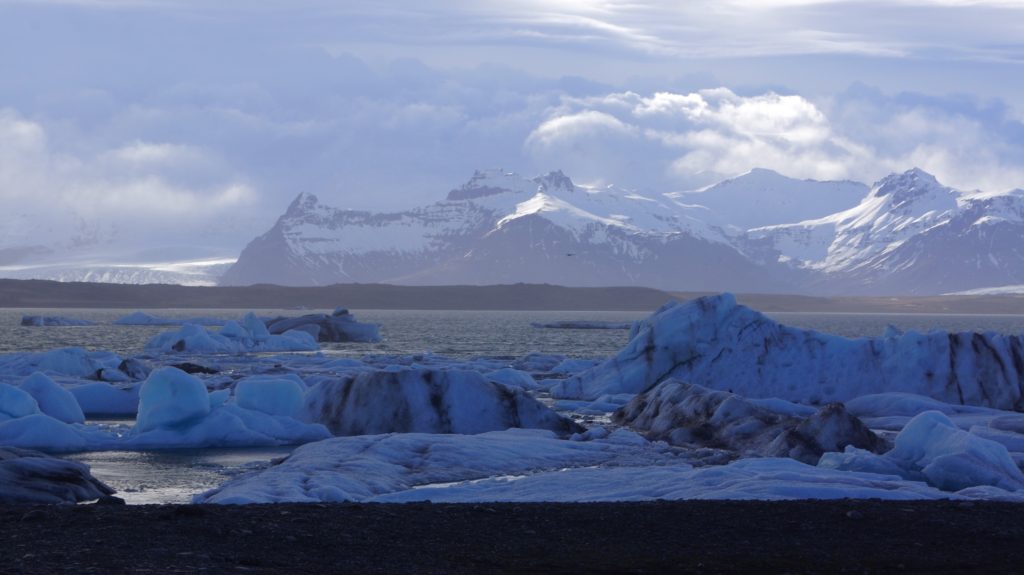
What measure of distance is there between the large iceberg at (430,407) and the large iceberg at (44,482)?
9.41 m

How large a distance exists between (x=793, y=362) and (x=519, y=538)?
25.1 m

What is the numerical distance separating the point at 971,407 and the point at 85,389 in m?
21.5

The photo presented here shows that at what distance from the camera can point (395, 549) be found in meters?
12.4

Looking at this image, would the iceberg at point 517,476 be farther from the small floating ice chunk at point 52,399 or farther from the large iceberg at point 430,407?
the small floating ice chunk at point 52,399

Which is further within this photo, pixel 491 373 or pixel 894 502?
pixel 491 373

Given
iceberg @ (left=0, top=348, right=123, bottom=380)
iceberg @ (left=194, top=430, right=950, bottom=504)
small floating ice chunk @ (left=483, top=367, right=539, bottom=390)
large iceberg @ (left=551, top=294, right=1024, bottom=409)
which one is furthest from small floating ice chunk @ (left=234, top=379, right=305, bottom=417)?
iceberg @ (left=0, top=348, right=123, bottom=380)

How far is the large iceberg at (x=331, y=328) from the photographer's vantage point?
86.8 metres

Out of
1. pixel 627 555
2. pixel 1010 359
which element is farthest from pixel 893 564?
pixel 1010 359

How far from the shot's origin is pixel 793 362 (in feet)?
122

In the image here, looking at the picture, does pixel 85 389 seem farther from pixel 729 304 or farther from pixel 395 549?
pixel 395 549

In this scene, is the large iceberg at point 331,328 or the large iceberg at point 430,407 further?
the large iceberg at point 331,328

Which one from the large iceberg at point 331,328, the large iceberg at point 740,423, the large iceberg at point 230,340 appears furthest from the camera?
the large iceberg at point 331,328

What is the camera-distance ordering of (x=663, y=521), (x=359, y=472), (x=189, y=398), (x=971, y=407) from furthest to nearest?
(x=971, y=407) < (x=189, y=398) < (x=359, y=472) < (x=663, y=521)

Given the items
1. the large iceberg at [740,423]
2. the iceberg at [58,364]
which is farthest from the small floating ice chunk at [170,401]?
the iceberg at [58,364]
